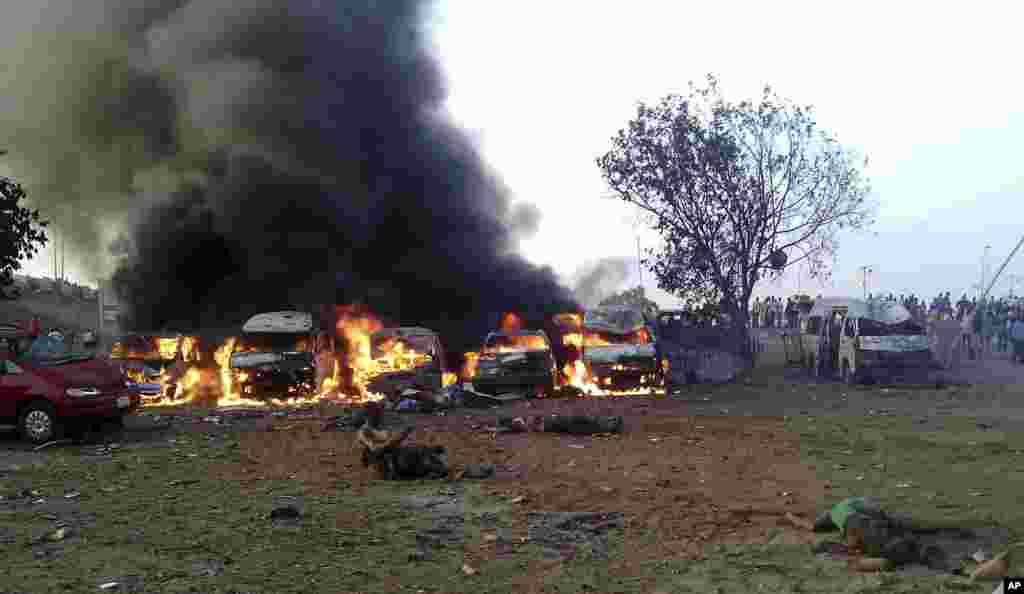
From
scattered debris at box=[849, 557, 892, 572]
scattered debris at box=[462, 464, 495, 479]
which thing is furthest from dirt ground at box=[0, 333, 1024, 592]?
scattered debris at box=[849, 557, 892, 572]

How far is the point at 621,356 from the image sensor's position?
64.1 ft

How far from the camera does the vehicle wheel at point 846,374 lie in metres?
21.4

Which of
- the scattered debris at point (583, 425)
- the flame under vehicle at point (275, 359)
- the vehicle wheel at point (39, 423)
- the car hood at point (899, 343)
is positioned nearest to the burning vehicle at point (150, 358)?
the flame under vehicle at point (275, 359)

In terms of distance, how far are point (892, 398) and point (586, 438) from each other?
8714 mm

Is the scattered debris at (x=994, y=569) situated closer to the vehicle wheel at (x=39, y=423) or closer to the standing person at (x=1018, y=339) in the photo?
the vehicle wheel at (x=39, y=423)

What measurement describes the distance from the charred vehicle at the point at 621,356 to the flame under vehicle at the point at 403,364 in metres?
3.42

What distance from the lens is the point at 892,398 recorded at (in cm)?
1842

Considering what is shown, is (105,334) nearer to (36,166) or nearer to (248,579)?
(36,166)

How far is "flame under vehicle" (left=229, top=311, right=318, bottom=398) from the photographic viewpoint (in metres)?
18.8

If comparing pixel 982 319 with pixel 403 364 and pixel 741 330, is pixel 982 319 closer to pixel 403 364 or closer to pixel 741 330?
pixel 741 330

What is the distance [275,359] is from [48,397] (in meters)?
6.42

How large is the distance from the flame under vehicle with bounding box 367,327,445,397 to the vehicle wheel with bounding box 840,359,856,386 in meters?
9.78

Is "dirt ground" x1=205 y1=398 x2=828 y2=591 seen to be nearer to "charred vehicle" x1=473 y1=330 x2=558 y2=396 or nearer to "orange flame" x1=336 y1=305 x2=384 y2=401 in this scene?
"charred vehicle" x1=473 y1=330 x2=558 y2=396

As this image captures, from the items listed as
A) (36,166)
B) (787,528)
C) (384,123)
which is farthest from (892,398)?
(36,166)
